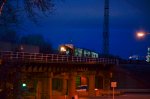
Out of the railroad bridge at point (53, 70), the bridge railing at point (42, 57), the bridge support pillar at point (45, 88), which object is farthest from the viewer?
the bridge support pillar at point (45, 88)

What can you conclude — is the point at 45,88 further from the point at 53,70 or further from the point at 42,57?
the point at 42,57

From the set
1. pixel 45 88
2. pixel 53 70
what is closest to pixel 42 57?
pixel 53 70

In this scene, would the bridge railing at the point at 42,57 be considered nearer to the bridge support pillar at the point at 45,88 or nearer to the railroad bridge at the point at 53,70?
the railroad bridge at the point at 53,70

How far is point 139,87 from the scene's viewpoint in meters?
121

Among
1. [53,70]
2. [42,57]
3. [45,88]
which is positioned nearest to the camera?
[42,57]

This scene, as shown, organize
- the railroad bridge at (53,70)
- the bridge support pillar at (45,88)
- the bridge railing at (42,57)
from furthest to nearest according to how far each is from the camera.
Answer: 1. the bridge support pillar at (45,88)
2. the railroad bridge at (53,70)
3. the bridge railing at (42,57)

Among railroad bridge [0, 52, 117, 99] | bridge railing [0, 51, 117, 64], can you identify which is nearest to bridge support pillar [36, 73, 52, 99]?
railroad bridge [0, 52, 117, 99]

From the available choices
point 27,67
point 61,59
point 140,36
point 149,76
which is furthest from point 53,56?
point 149,76

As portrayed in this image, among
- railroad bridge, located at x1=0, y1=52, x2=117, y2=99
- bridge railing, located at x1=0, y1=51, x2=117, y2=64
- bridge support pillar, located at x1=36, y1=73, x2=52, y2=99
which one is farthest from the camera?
bridge support pillar, located at x1=36, y1=73, x2=52, y2=99

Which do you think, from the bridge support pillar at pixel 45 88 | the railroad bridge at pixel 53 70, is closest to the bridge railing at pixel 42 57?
the railroad bridge at pixel 53 70

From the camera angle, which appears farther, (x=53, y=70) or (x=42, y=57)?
(x=53, y=70)

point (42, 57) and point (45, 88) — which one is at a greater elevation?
point (42, 57)

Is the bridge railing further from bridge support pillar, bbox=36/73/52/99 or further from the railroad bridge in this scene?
bridge support pillar, bbox=36/73/52/99

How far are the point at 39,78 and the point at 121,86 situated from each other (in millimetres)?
50553
